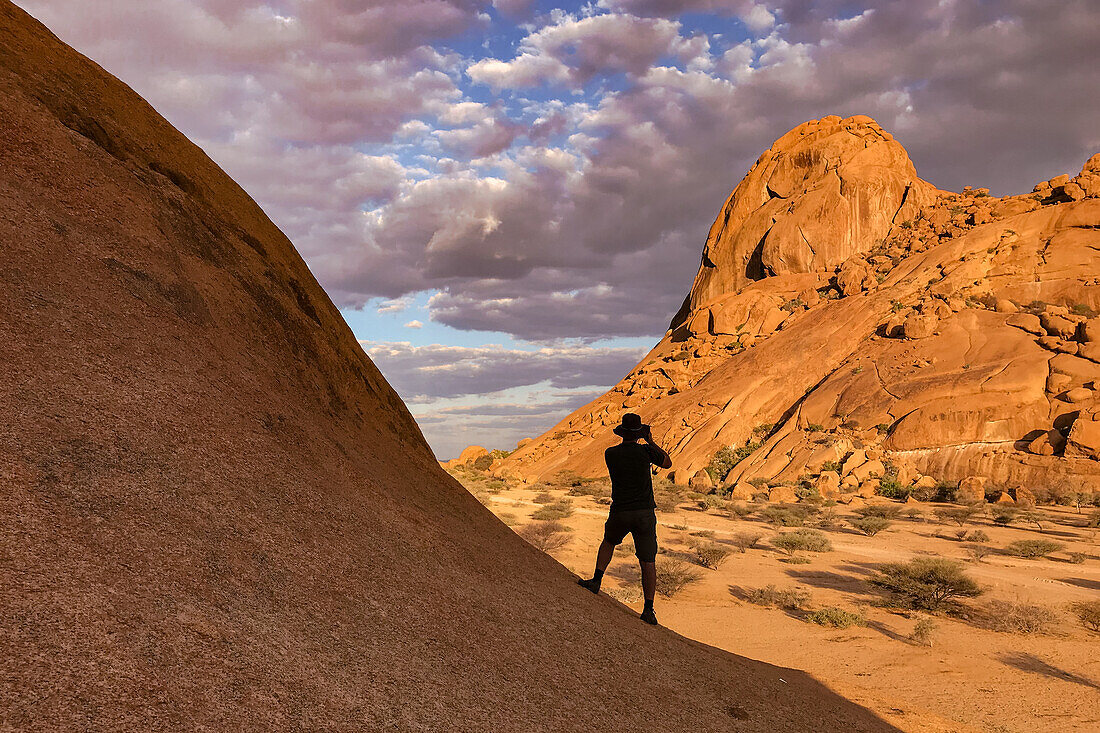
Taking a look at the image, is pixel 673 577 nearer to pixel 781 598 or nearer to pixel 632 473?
pixel 781 598

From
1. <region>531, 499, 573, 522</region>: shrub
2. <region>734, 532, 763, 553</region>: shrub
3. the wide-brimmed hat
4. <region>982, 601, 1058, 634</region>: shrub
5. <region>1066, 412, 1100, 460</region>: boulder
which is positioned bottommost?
<region>531, 499, 573, 522</region>: shrub

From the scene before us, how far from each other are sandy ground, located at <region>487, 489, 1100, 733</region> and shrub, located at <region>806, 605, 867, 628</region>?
0.14 metres

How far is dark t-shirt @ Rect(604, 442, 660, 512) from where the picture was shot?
527 centimetres

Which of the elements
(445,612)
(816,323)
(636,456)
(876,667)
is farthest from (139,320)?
(816,323)

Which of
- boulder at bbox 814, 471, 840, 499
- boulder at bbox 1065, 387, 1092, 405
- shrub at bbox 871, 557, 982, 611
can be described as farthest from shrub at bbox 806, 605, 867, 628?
boulder at bbox 1065, 387, 1092, 405

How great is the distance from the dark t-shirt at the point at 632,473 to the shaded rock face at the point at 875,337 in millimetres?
22725

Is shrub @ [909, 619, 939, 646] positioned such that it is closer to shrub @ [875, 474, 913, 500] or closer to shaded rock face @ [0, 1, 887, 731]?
shaded rock face @ [0, 1, 887, 731]

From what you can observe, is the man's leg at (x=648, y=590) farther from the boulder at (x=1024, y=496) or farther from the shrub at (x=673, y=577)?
the boulder at (x=1024, y=496)

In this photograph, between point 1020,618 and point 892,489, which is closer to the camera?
point 1020,618

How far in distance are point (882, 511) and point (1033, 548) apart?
21.7 ft

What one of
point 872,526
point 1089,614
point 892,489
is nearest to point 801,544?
point 872,526

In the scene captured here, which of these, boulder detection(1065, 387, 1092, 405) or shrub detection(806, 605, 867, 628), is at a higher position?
boulder detection(1065, 387, 1092, 405)

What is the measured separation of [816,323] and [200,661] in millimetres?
40415

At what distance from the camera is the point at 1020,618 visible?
949cm
